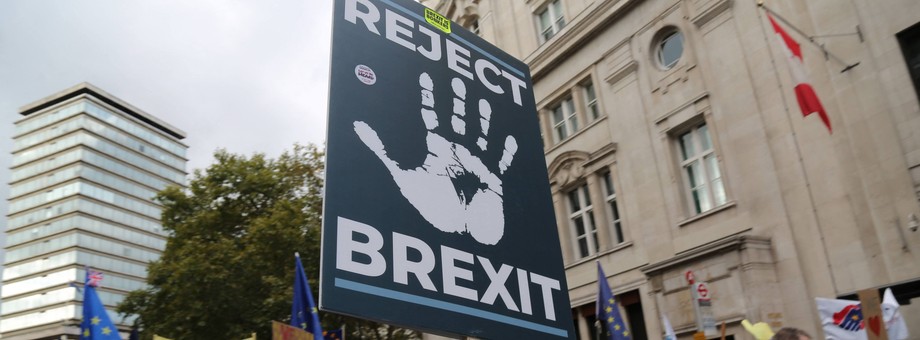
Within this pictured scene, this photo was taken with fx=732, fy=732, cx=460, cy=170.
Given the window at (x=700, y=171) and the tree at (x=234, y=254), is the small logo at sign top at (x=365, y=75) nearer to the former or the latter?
the window at (x=700, y=171)

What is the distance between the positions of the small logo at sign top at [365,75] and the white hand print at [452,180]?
15.0 inches

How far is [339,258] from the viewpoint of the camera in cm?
434

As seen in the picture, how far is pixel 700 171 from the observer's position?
19.7m

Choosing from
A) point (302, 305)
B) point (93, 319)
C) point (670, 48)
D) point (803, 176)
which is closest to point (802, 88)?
point (803, 176)

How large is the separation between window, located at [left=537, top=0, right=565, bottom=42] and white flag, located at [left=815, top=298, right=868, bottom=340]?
15.8m

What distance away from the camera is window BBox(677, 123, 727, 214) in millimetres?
19156

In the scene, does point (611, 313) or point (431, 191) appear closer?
point (431, 191)

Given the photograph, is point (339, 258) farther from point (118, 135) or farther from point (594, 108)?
point (118, 135)

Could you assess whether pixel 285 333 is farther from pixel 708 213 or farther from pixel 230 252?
pixel 230 252

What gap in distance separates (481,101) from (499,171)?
2.12 ft

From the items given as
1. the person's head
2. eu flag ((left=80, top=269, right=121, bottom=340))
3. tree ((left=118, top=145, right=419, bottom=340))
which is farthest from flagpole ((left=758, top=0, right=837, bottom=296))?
tree ((left=118, top=145, right=419, bottom=340))

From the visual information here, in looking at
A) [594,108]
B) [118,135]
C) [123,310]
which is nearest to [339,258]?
[594,108]

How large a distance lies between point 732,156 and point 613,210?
191 inches

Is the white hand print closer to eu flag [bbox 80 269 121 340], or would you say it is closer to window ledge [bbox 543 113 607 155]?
eu flag [bbox 80 269 121 340]
